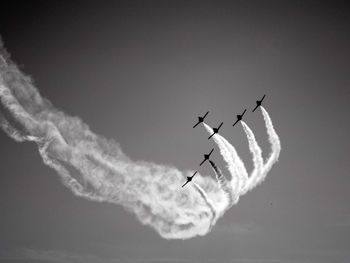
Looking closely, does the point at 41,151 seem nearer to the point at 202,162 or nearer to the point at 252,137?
the point at 202,162

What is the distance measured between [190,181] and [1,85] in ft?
137

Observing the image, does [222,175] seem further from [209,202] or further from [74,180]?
[74,180]

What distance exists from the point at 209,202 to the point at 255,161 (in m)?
12.9

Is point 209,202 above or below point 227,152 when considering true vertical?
below

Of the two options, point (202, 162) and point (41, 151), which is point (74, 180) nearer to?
point (41, 151)

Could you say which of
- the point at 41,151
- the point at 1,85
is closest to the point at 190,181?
the point at 41,151

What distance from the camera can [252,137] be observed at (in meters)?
145

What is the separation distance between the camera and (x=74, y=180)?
137000 mm

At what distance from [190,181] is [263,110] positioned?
21.3 meters

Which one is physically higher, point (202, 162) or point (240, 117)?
point (240, 117)

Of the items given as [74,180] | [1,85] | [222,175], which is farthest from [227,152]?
[1,85]

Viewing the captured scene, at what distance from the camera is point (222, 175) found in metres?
140

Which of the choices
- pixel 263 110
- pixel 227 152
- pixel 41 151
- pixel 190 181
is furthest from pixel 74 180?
pixel 263 110

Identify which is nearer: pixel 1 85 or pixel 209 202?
pixel 1 85
